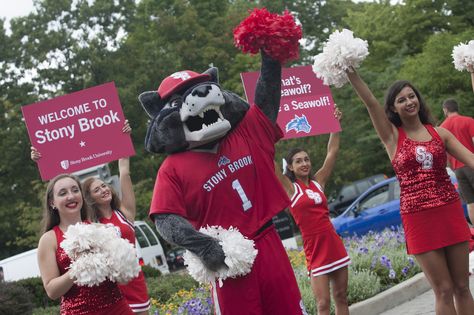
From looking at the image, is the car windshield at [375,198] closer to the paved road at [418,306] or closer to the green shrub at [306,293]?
the green shrub at [306,293]

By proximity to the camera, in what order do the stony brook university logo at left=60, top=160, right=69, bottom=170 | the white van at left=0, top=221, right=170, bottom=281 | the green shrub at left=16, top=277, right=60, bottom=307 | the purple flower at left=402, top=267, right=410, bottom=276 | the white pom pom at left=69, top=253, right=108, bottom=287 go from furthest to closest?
1. the white van at left=0, top=221, right=170, bottom=281
2. the green shrub at left=16, top=277, right=60, bottom=307
3. the purple flower at left=402, top=267, right=410, bottom=276
4. the stony brook university logo at left=60, top=160, right=69, bottom=170
5. the white pom pom at left=69, top=253, right=108, bottom=287

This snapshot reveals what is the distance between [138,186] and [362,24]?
14270mm

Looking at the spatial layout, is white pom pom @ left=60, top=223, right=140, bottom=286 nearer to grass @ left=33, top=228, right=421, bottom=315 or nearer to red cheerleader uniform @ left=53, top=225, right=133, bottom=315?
red cheerleader uniform @ left=53, top=225, right=133, bottom=315

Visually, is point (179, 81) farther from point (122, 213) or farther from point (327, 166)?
point (327, 166)

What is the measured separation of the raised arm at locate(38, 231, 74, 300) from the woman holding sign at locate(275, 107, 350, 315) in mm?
2664

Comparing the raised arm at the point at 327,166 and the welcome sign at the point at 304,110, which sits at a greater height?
the welcome sign at the point at 304,110

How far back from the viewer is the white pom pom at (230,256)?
4.29m

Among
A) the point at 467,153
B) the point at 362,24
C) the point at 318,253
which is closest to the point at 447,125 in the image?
the point at 318,253

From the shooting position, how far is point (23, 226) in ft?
99.5

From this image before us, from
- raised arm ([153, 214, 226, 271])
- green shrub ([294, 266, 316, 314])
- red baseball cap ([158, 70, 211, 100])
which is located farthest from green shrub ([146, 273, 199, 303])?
raised arm ([153, 214, 226, 271])

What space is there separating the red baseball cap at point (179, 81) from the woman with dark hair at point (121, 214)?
213 centimetres

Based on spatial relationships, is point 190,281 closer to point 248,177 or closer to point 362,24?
point 248,177

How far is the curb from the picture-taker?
8359 millimetres

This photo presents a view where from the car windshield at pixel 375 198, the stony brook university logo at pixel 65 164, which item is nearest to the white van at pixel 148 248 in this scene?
the car windshield at pixel 375 198
